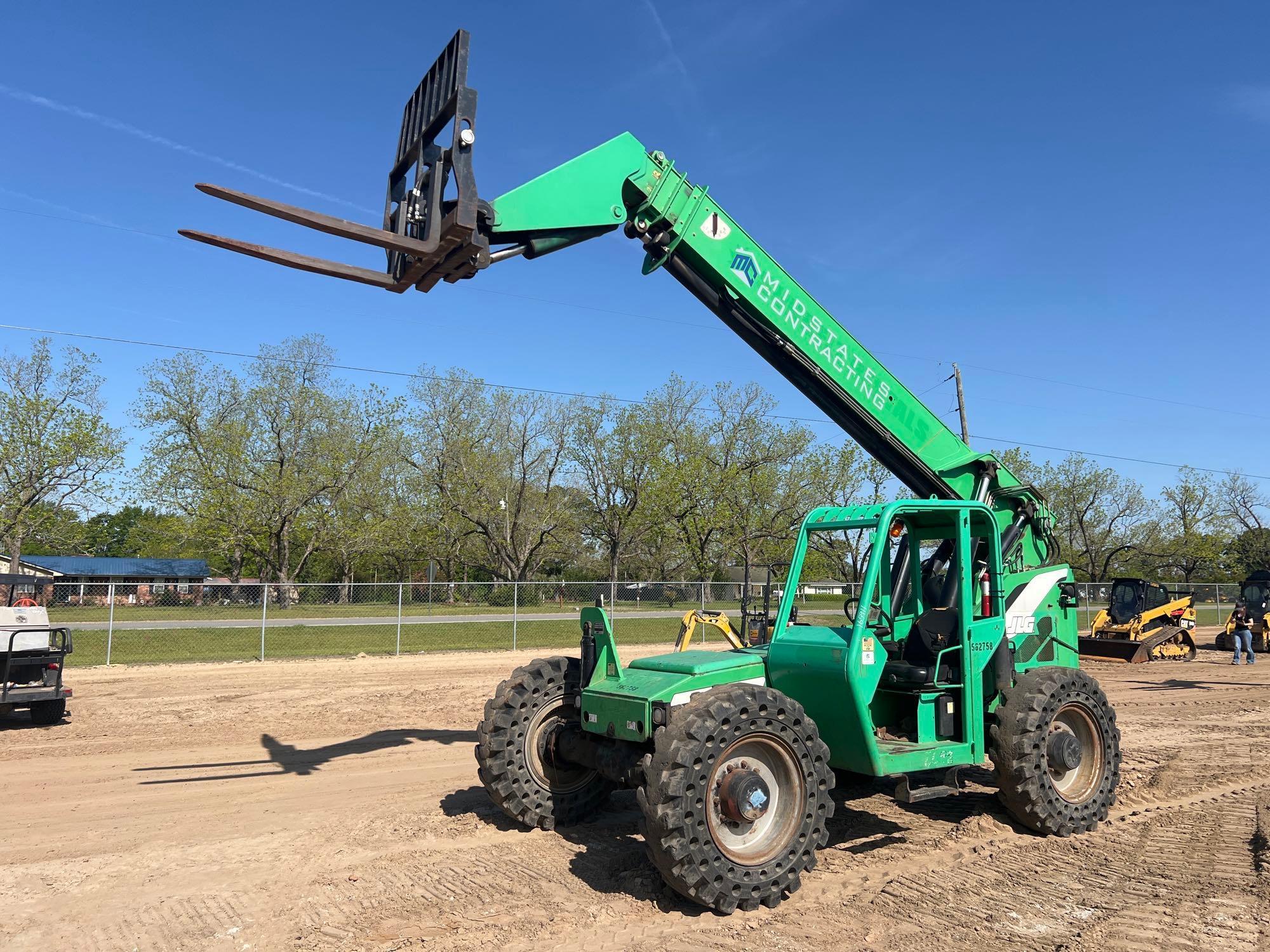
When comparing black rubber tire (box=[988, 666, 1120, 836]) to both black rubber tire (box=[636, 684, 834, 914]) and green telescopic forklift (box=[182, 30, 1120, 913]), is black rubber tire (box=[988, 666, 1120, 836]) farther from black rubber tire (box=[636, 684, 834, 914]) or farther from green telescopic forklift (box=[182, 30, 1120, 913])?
black rubber tire (box=[636, 684, 834, 914])

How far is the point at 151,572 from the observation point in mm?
66438

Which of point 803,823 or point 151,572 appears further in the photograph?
point 151,572

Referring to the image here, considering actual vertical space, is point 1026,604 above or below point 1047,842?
above

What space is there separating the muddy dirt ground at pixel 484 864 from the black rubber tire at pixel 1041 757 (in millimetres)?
180

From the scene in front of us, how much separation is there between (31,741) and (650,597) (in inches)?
823

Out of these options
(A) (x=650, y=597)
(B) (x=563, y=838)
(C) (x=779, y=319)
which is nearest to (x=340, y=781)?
(B) (x=563, y=838)

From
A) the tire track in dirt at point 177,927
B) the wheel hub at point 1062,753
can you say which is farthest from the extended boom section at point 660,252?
the tire track in dirt at point 177,927

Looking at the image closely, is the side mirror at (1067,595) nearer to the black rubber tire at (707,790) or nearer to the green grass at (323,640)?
the black rubber tire at (707,790)

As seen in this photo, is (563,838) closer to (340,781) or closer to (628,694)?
(628,694)

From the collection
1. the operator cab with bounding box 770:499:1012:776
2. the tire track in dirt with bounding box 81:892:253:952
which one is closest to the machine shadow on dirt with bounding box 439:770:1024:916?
the operator cab with bounding box 770:499:1012:776

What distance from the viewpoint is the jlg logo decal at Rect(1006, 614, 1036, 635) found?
7.29m

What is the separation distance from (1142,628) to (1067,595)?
57.3 ft

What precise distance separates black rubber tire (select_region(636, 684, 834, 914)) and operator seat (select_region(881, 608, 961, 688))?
1.14 metres

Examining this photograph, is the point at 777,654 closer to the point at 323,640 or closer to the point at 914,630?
the point at 914,630
